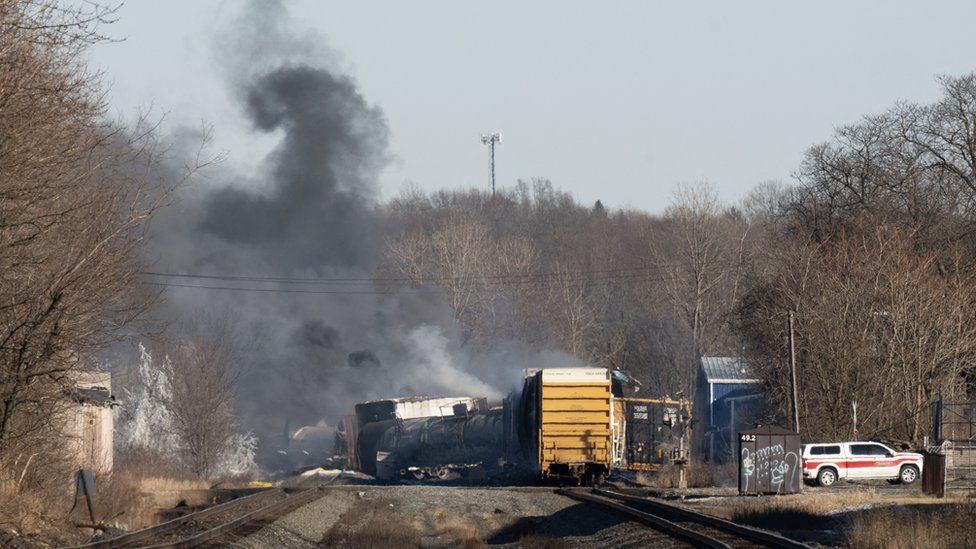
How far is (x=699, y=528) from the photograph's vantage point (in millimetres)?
19938

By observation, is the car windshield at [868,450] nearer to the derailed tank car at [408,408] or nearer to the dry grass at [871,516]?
the dry grass at [871,516]

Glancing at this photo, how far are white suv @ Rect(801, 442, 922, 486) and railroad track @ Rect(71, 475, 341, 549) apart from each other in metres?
14.8

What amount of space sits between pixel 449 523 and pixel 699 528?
567 cm

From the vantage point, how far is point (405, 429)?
47.1 meters

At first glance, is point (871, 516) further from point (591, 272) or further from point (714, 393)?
point (591, 272)

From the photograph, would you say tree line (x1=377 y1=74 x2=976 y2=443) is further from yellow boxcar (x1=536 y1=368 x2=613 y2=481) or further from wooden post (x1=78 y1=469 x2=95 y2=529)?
wooden post (x1=78 y1=469 x2=95 y2=529)

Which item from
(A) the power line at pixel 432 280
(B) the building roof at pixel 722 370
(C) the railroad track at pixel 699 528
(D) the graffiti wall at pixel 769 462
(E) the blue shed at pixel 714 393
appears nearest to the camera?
(C) the railroad track at pixel 699 528

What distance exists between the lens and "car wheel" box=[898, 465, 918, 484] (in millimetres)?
37000

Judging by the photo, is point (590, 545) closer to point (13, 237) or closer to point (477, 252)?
point (13, 237)

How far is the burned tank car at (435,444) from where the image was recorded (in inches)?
1710

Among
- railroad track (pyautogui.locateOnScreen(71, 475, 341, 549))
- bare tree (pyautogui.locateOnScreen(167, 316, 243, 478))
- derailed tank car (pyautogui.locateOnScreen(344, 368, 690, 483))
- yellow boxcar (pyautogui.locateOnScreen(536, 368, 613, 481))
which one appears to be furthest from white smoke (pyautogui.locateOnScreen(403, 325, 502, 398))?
railroad track (pyautogui.locateOnScreen(71, 475, 341, 549))

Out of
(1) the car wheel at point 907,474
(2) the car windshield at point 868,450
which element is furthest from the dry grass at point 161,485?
(1) the car wheel at point 907,474

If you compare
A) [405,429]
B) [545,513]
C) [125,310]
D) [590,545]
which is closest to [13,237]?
[125,310]

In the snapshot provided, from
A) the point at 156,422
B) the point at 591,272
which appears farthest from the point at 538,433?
the point at 591,272
